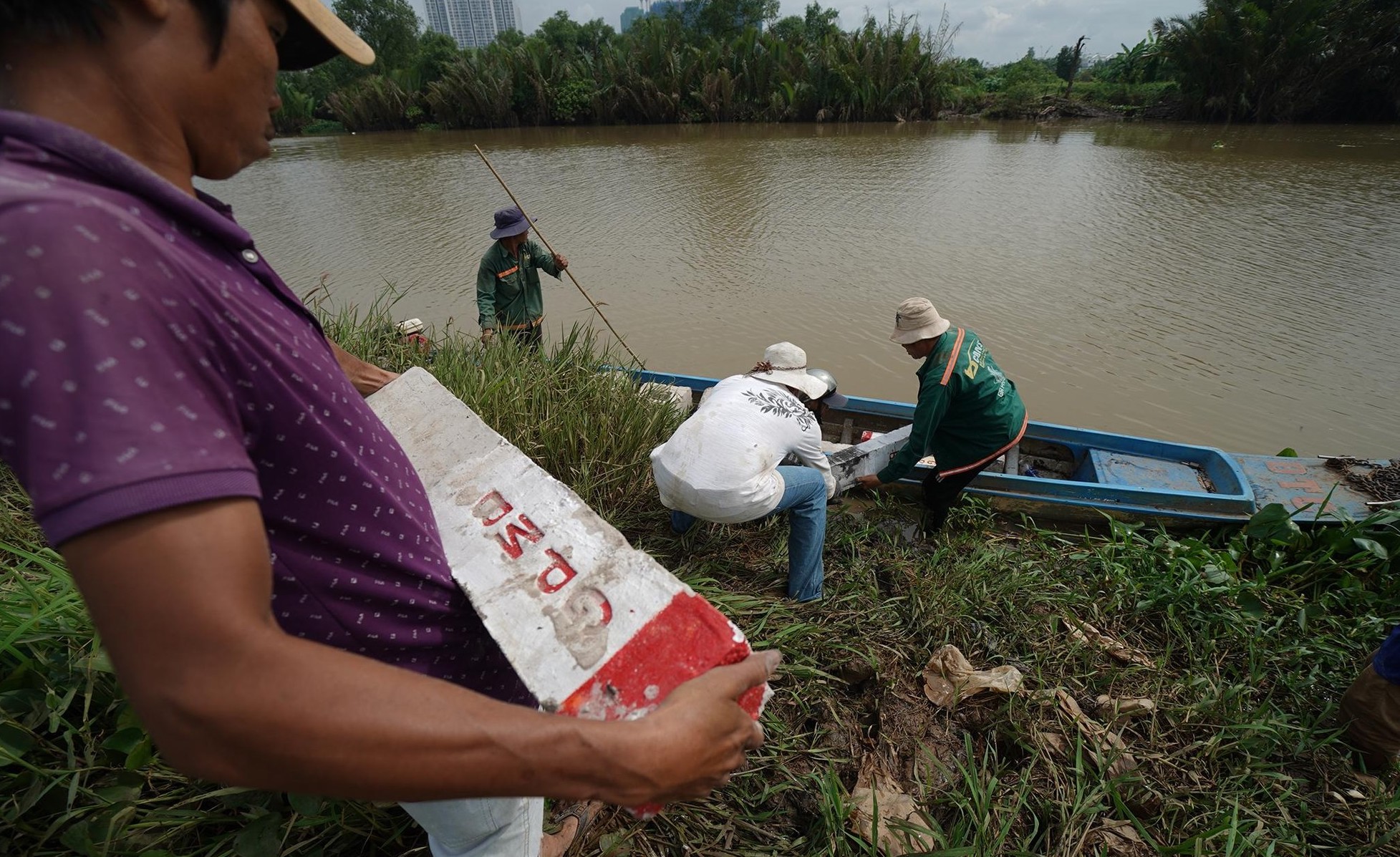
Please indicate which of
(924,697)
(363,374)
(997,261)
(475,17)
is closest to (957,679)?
(924,697)

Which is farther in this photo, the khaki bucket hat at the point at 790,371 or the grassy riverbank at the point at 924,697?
the khaki bucket hat at the point at 790,371

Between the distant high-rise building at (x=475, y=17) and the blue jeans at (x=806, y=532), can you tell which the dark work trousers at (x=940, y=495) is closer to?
the blue jeans at (x=806, y=532)

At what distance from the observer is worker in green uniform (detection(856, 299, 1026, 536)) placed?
3.00 meters

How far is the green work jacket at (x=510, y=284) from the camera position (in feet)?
15.3

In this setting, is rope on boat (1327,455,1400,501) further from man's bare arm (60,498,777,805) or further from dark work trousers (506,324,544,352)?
dark work trousers (506,324,544,352)

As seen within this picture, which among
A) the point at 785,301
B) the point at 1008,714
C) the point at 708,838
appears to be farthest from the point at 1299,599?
the point at 785,301

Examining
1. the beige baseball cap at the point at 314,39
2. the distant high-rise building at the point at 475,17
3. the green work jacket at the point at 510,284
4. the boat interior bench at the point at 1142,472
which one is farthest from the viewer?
the distant high-rise building at the point at 475,17

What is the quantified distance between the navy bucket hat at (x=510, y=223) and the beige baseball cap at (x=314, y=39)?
11.9ft

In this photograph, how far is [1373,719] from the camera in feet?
6.41

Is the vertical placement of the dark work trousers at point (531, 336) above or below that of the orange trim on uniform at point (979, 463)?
above

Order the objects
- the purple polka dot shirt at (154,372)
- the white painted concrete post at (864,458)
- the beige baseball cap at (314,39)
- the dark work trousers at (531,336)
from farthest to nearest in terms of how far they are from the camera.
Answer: the dark work trousers at (531,336) < the white painted concrete post at (864,458) < the beige baseball cap at (314,39) < the purple polka dot shirt at (154,372)

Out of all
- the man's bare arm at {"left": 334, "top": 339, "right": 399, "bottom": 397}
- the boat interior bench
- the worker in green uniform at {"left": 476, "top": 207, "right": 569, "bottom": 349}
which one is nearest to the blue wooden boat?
the boat interior bench

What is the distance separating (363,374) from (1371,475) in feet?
15.7

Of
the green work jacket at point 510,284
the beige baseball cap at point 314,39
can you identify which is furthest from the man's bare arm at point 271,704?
the green work jacket at point 510,284
